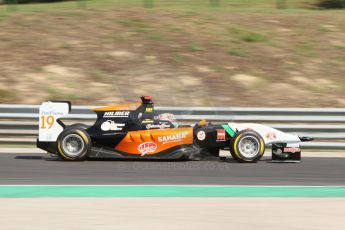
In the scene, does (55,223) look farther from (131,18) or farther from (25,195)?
(131,18)

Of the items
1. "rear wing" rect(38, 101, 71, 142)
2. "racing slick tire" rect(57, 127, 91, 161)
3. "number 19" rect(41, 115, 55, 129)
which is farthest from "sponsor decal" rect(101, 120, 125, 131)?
"number 19" rect(41, 115, 55, 129)

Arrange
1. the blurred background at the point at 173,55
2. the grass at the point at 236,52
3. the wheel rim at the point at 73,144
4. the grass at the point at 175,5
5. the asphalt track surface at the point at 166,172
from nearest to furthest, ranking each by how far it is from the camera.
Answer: the asphalt track surface at the point at 166,172 < the wheel rim at the point at 73,144 < the blurred background at the point at 173,55 < the grass at the point at 236,52 < the grass at the point at 175,5

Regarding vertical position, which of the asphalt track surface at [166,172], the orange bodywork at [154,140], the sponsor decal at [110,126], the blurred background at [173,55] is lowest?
the asphalt track surface at [166,172]

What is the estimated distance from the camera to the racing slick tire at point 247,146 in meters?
11.1

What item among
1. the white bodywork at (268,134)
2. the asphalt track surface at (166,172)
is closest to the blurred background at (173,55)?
the white bodywork at (268,134)

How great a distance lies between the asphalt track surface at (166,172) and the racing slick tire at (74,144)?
0.51 feet

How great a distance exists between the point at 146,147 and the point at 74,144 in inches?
43.7

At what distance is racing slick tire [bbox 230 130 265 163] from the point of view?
11.1 m

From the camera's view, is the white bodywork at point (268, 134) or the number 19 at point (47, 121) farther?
the number 19 at point (47, 121)

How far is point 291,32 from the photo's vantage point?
19594 millimetres

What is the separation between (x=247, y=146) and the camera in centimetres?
1117

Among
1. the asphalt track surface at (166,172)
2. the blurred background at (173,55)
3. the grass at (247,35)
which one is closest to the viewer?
the asphalt track surface at (166,172)

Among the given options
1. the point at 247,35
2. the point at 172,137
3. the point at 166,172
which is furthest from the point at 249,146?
the point at 247,35

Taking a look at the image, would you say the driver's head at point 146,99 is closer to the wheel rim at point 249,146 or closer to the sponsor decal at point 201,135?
the sponsor decal at point 201,135
